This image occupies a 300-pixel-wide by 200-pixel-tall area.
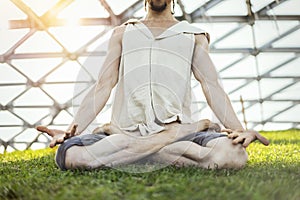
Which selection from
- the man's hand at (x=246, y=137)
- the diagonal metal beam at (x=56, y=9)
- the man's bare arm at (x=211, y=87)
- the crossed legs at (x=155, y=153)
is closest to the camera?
the man's hand at (x=246, y=137)

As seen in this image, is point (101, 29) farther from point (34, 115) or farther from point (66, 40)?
point (34, 115)

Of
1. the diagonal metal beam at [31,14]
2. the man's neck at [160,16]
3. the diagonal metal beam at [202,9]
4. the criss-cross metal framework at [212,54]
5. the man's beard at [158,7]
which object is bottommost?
the criss-cross metal framework at [212,54]

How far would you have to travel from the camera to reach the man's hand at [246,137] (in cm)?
441

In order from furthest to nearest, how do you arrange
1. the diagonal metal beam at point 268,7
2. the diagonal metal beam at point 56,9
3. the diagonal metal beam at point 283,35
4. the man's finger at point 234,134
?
the diagonal metal beam at point 283,35, the diagonal metal beam at point 268,7, the diagonal metal beam at point 56,9, the man's finger at point 234,134

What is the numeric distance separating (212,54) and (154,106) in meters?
11.9

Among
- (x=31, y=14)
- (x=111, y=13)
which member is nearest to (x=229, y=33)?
(x=111, y=13)

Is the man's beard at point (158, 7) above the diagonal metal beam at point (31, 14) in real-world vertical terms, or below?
below

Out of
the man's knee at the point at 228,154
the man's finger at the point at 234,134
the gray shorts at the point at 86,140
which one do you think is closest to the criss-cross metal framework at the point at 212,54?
the gray shorts at the point at 86,140

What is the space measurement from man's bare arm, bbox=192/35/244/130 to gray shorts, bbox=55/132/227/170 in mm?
181

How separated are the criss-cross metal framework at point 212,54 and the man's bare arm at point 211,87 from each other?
7088mm

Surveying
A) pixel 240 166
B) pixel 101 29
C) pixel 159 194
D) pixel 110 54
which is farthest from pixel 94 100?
pixel 101 29

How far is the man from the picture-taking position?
15.4ft

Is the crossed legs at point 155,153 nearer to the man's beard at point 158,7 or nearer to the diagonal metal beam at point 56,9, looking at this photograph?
the man's beard at point 158,7

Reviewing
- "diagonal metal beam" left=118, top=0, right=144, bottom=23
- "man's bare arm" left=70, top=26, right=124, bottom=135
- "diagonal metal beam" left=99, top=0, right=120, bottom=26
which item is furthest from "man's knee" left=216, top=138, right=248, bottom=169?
"diagonal metal beam" left=118, top=0, right=144, bottom=23
